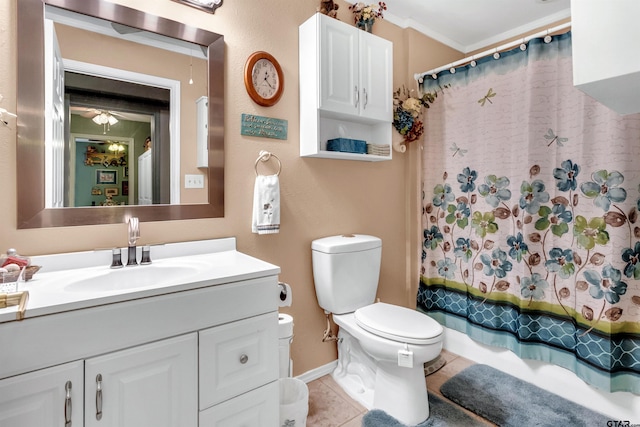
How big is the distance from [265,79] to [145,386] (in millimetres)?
1467

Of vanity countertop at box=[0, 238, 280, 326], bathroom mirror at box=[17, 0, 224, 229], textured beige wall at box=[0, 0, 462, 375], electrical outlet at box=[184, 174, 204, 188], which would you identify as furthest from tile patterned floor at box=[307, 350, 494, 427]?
electrical outlet at box=[184, 174, 204, 188]

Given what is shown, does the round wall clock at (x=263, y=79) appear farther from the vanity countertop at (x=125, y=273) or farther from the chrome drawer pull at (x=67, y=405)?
the chrome drawer pull at (x=67, y=405)

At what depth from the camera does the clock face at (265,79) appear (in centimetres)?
169

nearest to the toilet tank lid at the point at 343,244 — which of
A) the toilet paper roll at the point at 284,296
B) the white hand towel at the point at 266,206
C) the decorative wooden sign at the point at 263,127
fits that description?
the white hand towel at the point at 266,206

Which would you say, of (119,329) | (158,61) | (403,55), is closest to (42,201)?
(119,329)

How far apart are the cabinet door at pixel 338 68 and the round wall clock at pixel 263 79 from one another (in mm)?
239

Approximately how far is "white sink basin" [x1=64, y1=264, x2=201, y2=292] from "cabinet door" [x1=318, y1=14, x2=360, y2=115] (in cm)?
109

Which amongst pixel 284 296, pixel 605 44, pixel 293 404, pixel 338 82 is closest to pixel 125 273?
pixel 284 296

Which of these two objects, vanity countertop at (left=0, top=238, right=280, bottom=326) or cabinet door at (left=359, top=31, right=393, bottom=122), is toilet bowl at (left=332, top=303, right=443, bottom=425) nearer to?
vanity countertop at (left=0, top=238, right=280, bottom=326)

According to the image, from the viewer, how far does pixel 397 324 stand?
162 centimetres

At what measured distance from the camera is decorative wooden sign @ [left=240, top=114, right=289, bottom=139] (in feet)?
5.44

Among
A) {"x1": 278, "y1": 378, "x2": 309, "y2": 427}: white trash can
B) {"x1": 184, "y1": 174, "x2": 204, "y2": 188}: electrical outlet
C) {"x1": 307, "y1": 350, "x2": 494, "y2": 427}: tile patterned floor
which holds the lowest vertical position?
{"x1": 307, "y1": 350, "x2": 494, "y2": 427}: tile patterned floor

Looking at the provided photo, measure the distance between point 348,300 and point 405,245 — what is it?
838 millimetres

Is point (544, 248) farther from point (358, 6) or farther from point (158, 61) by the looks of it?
point (158, 61)
